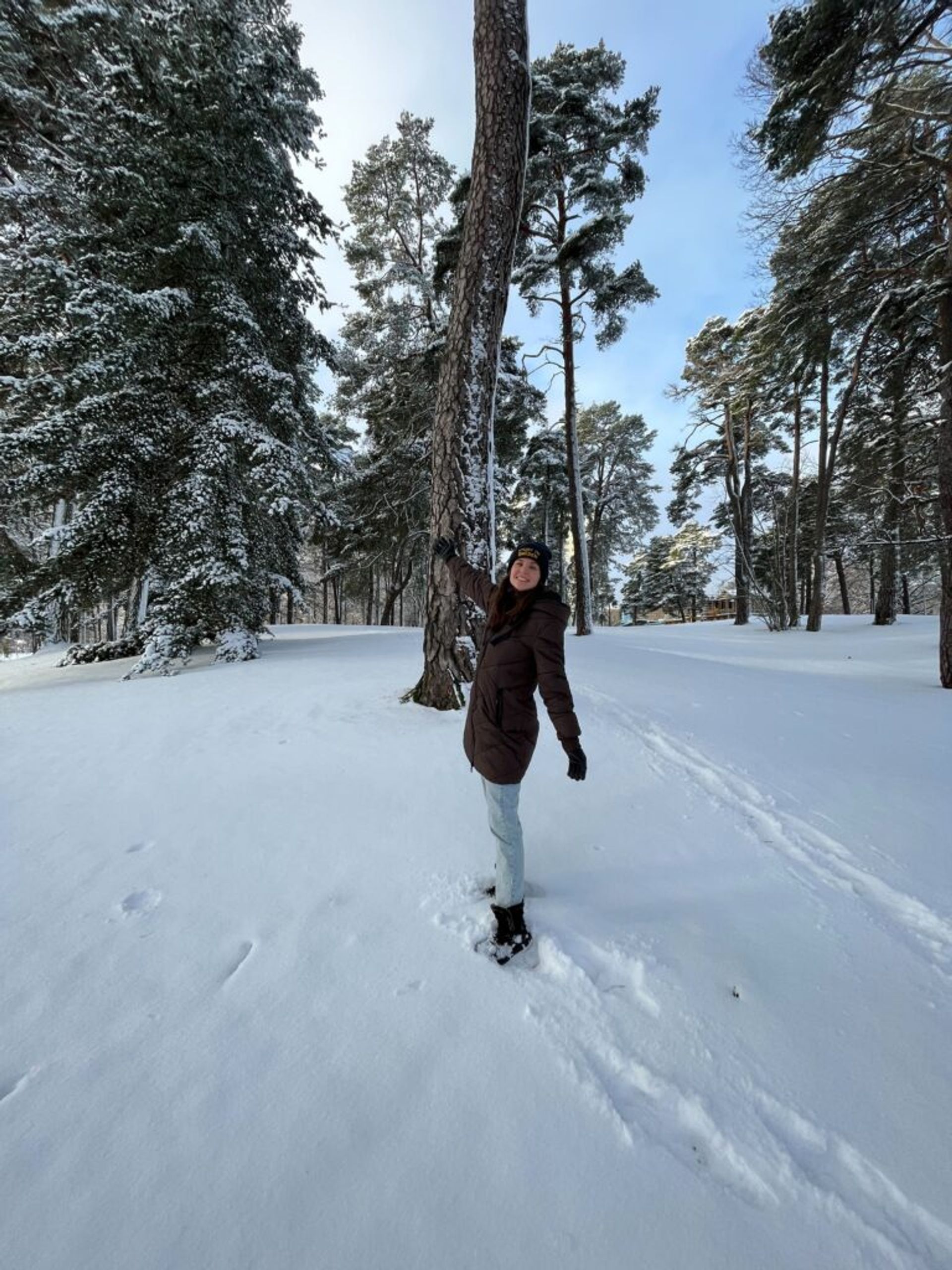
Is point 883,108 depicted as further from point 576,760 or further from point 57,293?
point 57,293

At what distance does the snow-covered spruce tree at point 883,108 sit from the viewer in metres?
5.13

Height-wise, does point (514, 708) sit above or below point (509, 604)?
below

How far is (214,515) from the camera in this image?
7.48 m

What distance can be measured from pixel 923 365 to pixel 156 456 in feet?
40.5

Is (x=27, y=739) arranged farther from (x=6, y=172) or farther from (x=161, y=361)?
(x=6, y=172)

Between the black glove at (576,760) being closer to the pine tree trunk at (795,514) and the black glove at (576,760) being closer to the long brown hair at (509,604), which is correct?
the long brown hair at (509,604)

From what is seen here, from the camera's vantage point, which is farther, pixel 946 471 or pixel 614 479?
pixel 614 479

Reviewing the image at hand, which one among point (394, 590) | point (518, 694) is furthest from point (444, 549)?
point (394, 590)

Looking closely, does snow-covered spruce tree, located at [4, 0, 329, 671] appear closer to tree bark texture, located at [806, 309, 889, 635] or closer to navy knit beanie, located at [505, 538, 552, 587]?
navy knit beanie, located at [505, 538, 552, 587]

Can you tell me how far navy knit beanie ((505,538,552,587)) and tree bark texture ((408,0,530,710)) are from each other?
7.83 ft

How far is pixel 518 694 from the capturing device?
2.30m

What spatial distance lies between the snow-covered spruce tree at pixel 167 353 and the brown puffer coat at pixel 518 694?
Answer: 6149 mm

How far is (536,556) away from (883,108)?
26.7ft

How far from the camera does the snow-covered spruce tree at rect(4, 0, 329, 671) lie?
701cm
